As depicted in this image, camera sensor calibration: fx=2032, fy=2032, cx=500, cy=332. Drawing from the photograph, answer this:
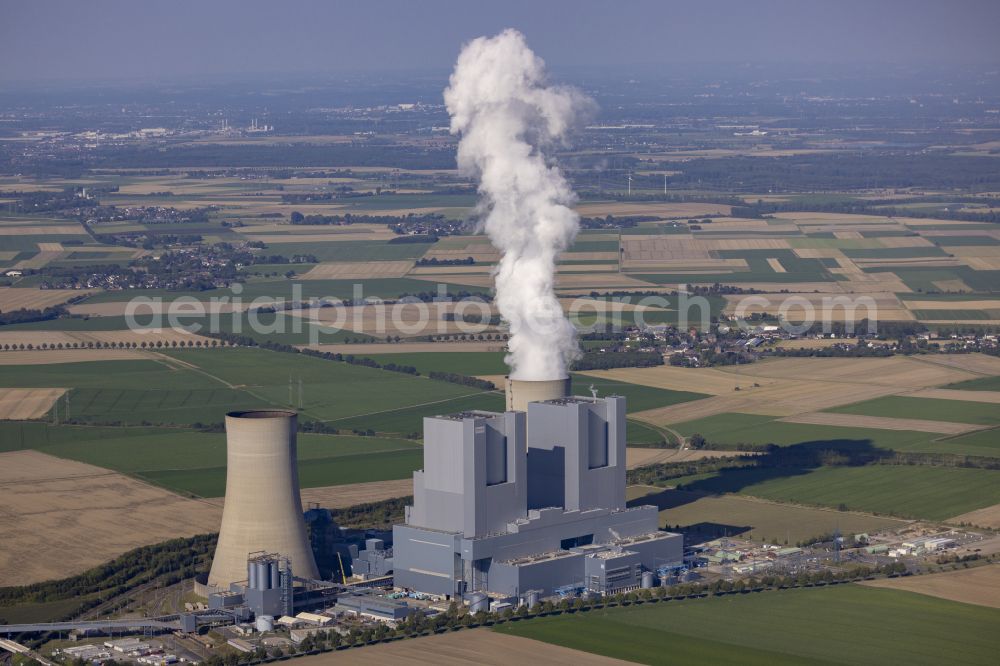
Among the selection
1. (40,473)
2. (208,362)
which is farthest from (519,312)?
(208,362)

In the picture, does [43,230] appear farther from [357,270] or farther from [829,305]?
[829,305]

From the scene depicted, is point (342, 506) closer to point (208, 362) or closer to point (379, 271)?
point (208, 362)

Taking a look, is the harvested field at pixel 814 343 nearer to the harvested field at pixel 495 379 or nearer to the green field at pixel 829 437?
the harvested field at pixel 495 379

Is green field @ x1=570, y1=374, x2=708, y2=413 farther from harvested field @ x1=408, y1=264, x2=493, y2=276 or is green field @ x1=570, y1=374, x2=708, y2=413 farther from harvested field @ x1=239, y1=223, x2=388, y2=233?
harvested field @ x1=239, y1=223, x2=388, y2=233

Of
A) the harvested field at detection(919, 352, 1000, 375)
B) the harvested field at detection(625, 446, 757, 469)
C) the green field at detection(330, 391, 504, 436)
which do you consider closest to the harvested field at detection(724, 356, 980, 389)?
the harvested field at detection(919, 352, 1000, 375)

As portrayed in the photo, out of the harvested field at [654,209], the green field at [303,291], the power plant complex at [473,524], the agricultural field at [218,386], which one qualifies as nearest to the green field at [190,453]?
the agricultural field at [218,386]
